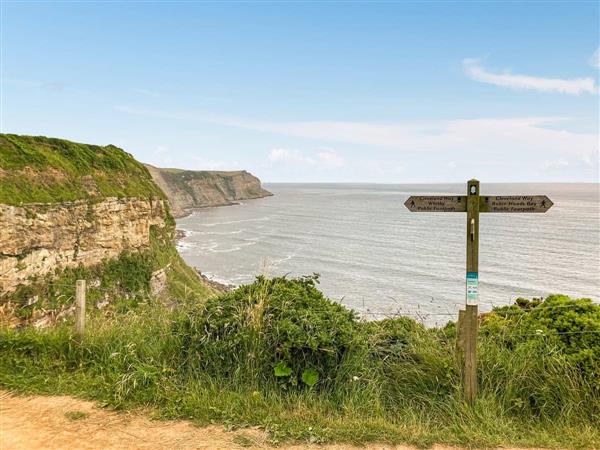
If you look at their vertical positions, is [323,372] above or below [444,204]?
below

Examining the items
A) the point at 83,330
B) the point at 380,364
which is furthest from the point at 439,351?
the point at 83,330

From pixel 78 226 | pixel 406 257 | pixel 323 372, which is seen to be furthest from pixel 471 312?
pixel 406 257

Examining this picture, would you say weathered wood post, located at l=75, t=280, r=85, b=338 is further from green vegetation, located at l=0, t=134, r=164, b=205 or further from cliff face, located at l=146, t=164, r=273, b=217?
cliff face, located at l=146, t=164, r=273, b=217

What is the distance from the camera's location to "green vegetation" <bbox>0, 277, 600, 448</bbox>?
4520 millimetres

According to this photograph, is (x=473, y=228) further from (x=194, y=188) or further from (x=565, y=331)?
(x=194, y=188)

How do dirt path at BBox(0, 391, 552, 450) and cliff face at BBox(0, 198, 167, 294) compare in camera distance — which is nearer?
dirt path at BBox(0, 391, 552, 450)

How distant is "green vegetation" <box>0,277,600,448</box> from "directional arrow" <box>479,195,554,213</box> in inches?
70.2

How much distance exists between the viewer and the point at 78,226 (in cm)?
3366

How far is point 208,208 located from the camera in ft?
526

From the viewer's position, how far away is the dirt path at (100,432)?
414 cm

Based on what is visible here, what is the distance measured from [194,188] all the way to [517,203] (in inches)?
6630

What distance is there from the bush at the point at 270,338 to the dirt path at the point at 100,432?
87 cm

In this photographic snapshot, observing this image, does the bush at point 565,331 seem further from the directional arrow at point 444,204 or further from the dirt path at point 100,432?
the dirt path at point 100,432

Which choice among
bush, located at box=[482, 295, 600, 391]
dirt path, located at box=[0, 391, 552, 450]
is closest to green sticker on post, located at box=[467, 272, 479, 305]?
bush, located at box=[482, 295, 600, 391]
